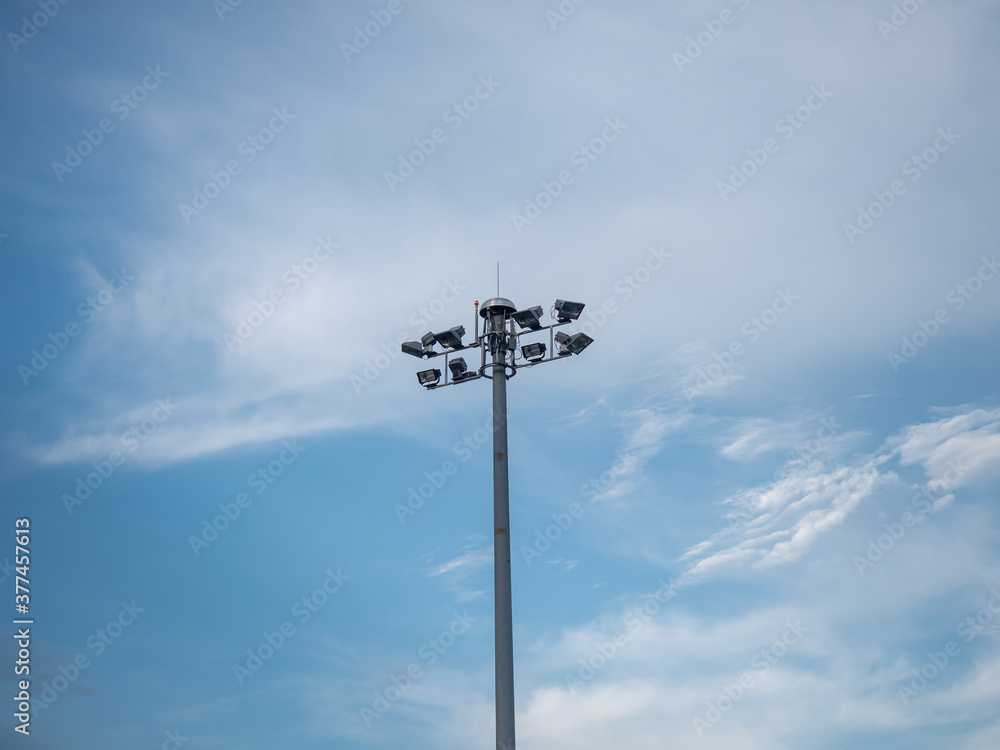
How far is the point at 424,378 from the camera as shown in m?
23.0

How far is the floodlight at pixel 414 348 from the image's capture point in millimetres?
23109

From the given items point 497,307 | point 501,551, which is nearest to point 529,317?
point 497,307

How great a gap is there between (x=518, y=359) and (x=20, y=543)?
1675 centimetres

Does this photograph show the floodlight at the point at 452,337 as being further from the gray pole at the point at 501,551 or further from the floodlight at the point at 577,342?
the floodlight at the point at 577,342

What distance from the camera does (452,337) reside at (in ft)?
74.0

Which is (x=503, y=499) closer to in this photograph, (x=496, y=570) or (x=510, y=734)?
(x=496, y=570)

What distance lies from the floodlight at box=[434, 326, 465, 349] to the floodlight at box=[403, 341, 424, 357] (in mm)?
633

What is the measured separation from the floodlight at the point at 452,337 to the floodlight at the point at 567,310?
233 cm

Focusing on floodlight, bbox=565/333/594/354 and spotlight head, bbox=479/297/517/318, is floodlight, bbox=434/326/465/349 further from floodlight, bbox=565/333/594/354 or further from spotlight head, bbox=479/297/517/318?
floodlight, bbox=565/333/594/354

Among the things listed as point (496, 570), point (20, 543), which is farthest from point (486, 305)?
point (20, 543)

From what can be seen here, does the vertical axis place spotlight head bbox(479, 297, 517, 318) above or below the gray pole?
above

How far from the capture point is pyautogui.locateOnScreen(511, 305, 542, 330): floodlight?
22.1m

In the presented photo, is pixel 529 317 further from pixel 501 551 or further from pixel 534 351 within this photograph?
pixel 501 551

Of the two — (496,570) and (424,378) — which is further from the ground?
(424,378)
